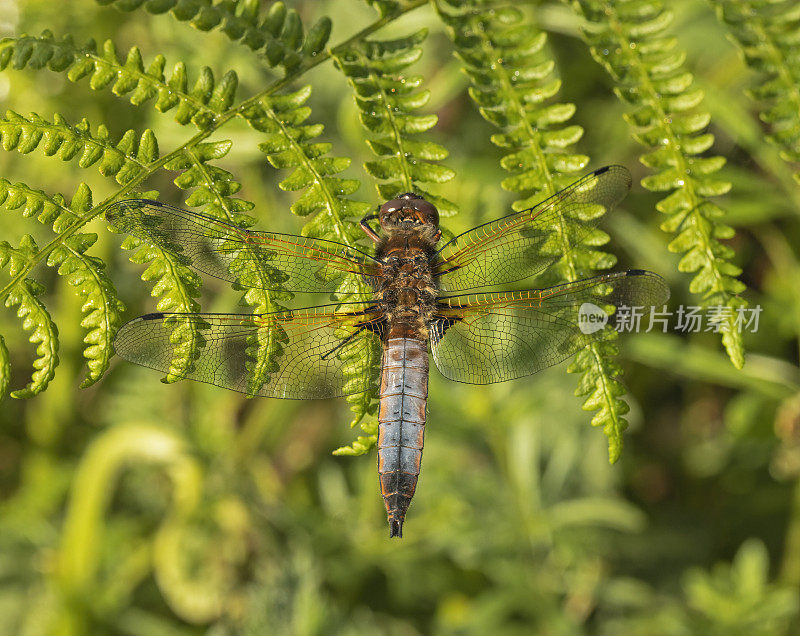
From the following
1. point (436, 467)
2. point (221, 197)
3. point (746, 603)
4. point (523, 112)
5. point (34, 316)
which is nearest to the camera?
point (34, 316)

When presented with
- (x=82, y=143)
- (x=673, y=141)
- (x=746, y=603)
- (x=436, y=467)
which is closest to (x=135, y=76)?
(x=82, y=143)

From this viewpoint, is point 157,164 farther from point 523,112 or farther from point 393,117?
point 523,112

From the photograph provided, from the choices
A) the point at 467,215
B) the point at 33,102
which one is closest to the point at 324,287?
the point at 467,215

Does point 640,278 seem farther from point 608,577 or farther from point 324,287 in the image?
point 608,577

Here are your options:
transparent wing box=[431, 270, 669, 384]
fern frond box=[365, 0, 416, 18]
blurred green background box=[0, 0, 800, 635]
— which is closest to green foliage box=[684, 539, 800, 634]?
blurred green background box=[0, 0, 800, 635]

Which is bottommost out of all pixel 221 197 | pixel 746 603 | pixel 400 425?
pixel 746 603

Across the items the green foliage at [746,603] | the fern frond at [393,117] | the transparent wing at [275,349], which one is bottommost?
the green foliage at [746,603]

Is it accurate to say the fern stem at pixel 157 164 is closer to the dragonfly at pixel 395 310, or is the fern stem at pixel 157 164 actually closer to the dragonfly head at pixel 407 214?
the dragonfly at pixel 395 310
